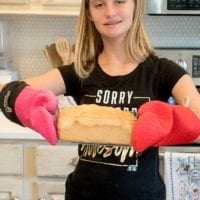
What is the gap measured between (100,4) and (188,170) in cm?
72

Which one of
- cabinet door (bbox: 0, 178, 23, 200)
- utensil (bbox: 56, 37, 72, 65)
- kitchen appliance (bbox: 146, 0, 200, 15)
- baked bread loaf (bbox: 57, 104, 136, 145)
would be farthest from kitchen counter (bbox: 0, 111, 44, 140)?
baked bread loaf (bbox: 57, 104, 136, 145)

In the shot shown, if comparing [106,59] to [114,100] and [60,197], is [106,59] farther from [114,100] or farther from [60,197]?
[60,197]

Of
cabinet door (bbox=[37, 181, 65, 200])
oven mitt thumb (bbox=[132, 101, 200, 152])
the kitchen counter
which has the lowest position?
cabinet door (bbox=[37, 181, 65, 200])

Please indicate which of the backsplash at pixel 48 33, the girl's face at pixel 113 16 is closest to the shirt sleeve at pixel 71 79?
the girl's face at pixel 113 16

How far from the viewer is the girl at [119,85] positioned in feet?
2.88

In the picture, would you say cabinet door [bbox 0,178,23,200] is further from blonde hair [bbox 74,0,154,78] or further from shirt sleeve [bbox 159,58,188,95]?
shirt sleeve [bbox 159,58,188,95]

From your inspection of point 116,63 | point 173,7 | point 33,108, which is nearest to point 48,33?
point 173,7

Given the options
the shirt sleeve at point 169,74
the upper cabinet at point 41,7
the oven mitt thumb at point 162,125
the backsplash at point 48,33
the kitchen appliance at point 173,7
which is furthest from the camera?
the backsplash at point 48,33

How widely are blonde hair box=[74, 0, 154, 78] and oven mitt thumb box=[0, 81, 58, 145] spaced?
0.23 m

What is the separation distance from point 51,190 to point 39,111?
2.97 feet

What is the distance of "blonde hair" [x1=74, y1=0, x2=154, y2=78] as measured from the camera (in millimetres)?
921

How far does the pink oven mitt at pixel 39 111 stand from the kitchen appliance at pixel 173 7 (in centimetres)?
98

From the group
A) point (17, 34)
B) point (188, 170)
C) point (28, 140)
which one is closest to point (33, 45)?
point (17, 34)

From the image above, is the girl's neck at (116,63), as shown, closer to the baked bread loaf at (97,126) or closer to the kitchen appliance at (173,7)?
the baked bread loaf at (97,126)
